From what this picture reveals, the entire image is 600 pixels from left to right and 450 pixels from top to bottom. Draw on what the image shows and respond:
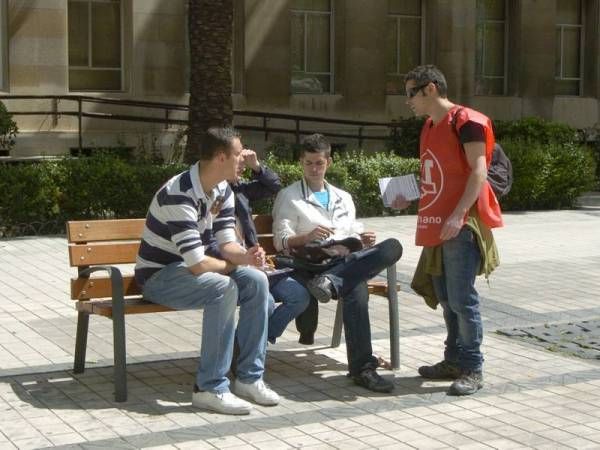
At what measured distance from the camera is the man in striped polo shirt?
669 centimetres

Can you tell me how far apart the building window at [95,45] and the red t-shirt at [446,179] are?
51.8 ft

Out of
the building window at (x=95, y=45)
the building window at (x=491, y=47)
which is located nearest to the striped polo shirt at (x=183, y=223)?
the building window at (x=95, y=45)

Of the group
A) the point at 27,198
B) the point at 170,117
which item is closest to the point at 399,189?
the point at 27,198

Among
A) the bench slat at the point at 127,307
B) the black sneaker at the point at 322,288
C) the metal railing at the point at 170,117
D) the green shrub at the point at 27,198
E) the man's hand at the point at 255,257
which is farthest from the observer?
the metal railing at the point at 170,117

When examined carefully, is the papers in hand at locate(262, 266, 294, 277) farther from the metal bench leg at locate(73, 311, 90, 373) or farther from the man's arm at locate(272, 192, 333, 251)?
the metal bench leg at locate(73, 311, 90, 373)

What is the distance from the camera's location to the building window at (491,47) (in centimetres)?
2758

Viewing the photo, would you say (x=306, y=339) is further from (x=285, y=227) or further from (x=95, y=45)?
(x=95, y=45)

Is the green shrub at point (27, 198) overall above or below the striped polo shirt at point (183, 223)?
below

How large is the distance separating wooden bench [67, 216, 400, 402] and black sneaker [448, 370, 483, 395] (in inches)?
26.1

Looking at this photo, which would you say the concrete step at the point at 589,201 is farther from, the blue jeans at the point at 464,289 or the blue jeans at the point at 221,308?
the blue jeans at the point at 221,308

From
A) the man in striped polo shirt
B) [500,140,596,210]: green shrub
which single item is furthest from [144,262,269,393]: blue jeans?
[500,140,596,210]: green shrub

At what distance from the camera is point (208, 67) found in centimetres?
1597

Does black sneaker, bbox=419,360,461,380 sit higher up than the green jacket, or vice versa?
the green jacket

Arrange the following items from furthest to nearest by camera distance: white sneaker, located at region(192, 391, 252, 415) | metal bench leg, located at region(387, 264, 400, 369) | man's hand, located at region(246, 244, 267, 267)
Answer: metal bench leg, located at region(387, 264, 400, 369)
man's hand, located at region(246, 244, 267, 267)
white sneaker, located at region(192, 391, 252, 415)
